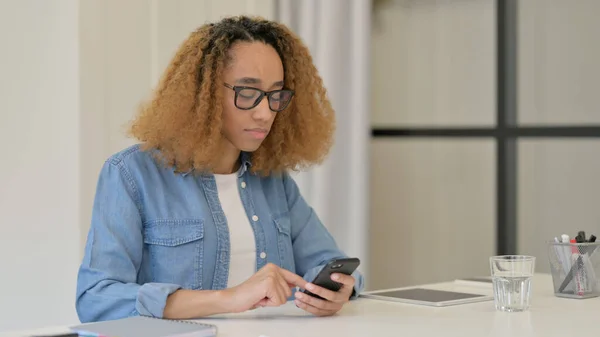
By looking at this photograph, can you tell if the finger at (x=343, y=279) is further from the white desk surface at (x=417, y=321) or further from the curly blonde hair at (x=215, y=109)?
the curly blonde hair at (x=215, y=109)

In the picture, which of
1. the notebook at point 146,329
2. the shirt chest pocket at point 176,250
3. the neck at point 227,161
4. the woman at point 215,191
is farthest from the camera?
the neck at point 227,161

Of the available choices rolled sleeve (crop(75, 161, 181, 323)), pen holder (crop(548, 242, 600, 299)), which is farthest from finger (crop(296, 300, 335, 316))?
pen holder (crop(548, 242, 600, 299))

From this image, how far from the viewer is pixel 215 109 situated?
86.8 inches

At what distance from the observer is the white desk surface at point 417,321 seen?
5.35 feet

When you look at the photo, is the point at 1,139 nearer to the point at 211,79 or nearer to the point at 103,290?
the point at 211,79

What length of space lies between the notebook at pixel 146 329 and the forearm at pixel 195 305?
16 centimetres

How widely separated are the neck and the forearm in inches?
20.6

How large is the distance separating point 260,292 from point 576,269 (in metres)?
0.82

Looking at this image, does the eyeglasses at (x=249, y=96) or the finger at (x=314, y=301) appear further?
the eyeglasses at (x=249, y=96)

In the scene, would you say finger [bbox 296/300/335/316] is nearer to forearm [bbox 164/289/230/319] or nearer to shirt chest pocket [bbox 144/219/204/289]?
forearm [bbox 164/289/230/319]

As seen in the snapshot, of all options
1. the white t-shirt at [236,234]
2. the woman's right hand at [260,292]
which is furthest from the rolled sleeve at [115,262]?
the white t-shirt at [236,234]

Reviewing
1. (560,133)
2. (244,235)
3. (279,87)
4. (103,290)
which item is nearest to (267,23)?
(279,87)

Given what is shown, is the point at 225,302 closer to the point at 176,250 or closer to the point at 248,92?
the point at 176,250

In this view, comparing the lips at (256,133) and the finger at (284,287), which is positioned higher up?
the lips at (256,133)
